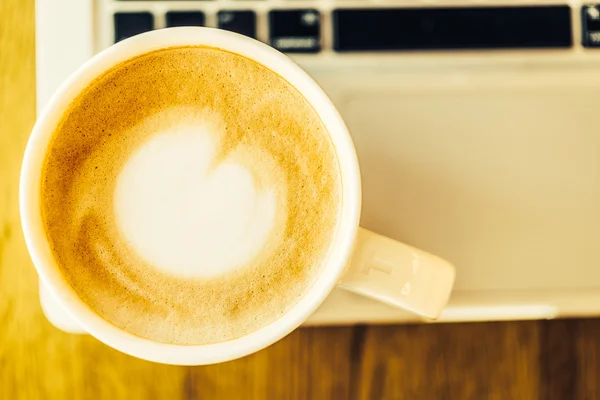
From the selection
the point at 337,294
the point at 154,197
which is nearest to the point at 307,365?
the point at 337,294

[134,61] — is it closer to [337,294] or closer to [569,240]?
[337,294]

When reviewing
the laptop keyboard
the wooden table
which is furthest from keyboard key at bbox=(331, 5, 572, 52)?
the wooden table

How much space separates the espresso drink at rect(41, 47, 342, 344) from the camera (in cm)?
35

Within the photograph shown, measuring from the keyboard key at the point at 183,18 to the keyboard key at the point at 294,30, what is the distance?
0.05m

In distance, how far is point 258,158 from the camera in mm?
357

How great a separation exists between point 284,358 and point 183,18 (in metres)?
0.26

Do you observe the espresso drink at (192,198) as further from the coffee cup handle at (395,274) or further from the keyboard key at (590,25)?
the keyboard key at (590,25)

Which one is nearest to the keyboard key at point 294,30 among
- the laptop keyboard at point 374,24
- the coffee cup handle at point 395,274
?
the laptop keyboard at point 374,24

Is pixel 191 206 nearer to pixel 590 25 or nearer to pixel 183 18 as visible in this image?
pixel 183 18

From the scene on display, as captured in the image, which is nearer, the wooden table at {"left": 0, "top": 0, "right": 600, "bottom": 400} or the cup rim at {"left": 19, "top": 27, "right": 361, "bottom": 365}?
the cup rim at {"left": 19, "top": 27, "right": 361, "bottom": 365}

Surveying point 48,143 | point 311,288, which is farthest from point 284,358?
point 48,143

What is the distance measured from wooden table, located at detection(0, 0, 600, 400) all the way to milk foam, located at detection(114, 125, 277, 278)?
0.45 ft

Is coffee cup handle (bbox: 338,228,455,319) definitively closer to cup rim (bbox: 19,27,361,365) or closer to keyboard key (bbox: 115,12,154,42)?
cup rim (bbox: 19,27,361,365)

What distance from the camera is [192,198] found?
35 centimetres
